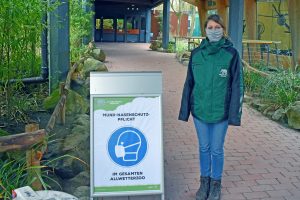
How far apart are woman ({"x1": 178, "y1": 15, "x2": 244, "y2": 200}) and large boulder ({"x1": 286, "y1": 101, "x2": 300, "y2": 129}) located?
10.4 feet

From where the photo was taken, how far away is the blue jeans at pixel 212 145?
11.8 ft

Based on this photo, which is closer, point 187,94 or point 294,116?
point 187,94

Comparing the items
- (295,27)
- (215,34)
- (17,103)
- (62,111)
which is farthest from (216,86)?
(295,27)

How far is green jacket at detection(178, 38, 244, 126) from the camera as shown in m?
3.47

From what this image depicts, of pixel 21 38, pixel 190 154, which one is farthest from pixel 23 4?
pixel 190 154

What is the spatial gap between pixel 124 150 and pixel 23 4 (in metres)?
1.81

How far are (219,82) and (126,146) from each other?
97 cm

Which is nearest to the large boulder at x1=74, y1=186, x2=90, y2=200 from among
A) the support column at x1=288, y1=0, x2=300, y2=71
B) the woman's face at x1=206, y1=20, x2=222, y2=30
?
the woman's face at x1=206, y1=20, x2=222, y2=30

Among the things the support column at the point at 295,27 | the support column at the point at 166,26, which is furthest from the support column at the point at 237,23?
the support column at the point at 166,26

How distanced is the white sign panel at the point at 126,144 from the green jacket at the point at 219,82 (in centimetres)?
41

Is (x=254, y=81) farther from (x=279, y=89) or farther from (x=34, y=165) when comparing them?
(x=34, y=165)

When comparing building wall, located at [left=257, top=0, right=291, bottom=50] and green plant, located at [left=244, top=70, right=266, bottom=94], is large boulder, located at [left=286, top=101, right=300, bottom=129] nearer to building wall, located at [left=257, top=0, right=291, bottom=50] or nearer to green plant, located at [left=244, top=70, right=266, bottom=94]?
green plant, located at [left=244, top=70, right=266, bottom=94]

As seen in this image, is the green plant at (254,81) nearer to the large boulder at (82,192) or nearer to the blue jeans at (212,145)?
the blue jeans at (212,145)

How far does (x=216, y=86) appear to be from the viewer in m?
3.49
